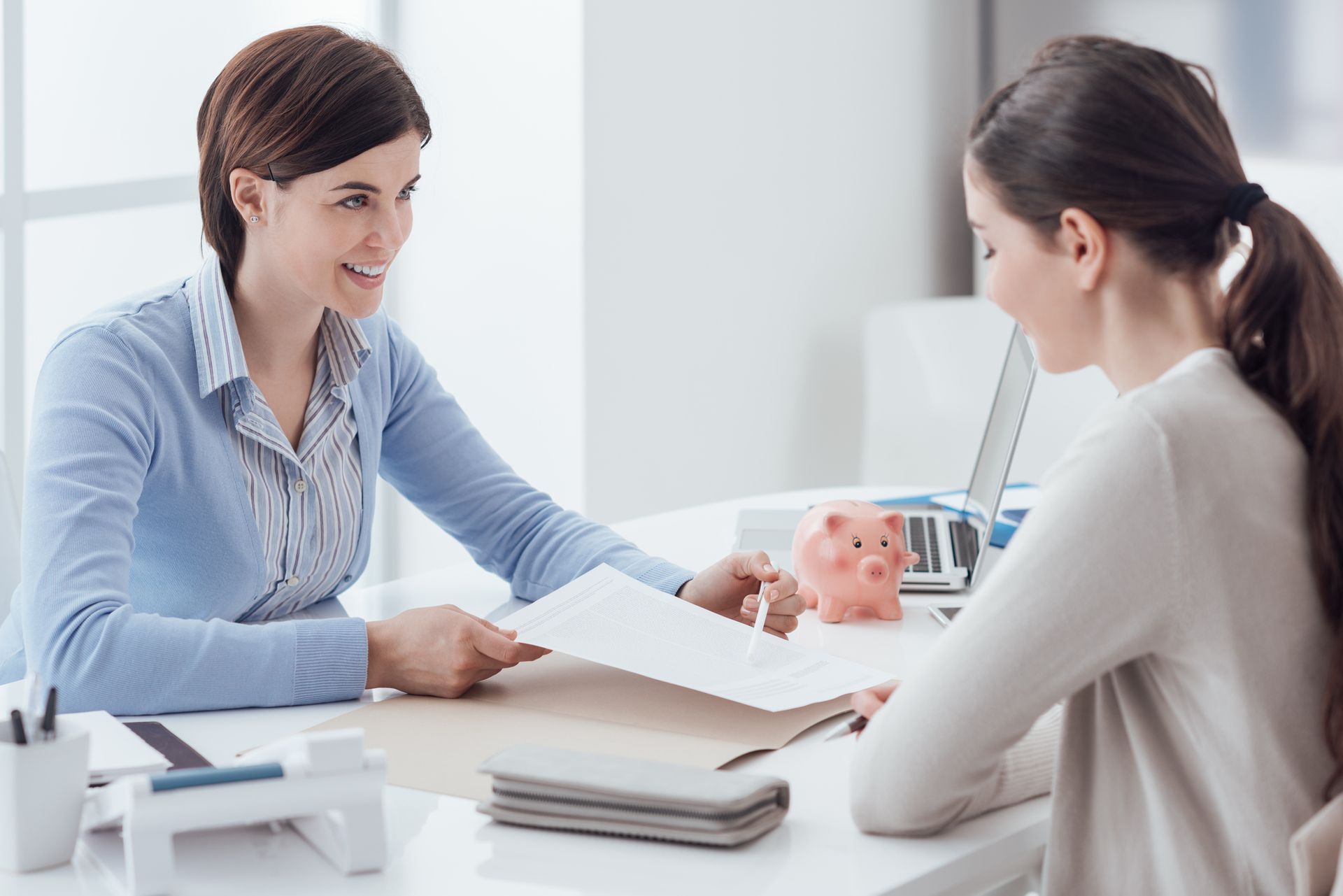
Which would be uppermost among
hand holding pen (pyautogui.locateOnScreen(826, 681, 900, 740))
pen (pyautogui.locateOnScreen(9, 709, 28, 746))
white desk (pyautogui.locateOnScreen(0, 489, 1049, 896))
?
pen (pyautogui.locateOnScreen(9, 709, 28, 746))

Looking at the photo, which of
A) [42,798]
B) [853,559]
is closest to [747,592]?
[853,559]

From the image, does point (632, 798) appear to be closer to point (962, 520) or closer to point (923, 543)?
point (923, 543)

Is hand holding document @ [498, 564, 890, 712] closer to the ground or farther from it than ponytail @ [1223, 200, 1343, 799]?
closer to the ground

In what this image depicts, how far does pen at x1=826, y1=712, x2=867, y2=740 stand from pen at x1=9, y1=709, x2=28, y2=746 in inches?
22.3

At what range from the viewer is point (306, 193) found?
1.38 metres

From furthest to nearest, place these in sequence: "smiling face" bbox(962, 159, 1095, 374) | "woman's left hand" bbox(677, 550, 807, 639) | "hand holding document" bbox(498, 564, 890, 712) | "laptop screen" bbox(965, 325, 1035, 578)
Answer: "laptop screen" bbox(965, 325, 1035, 578) < "woman's left hand" bbox(677, 550, 807, 639) < "hand holding document" bbox(498, 564, 890, 712) < "smiling face" bbox(962, 159, 1095, 374)

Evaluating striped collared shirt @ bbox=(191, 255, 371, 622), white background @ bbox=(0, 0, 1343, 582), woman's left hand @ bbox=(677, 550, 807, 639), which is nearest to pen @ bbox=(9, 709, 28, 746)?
striped collared shirt @ bbox=(191, 255, 371, 622)

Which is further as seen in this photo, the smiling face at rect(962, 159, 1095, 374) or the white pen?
the white pen

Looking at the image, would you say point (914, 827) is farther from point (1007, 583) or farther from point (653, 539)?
point (653, 539)

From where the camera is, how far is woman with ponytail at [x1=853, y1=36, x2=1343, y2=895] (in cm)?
81

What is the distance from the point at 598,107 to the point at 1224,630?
2130 millimetres

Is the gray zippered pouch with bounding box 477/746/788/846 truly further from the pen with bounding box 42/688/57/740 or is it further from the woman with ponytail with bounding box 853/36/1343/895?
the pen with bounding box 42/688/57/740

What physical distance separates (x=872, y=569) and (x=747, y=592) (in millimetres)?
131

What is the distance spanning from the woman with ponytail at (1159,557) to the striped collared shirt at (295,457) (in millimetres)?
737
